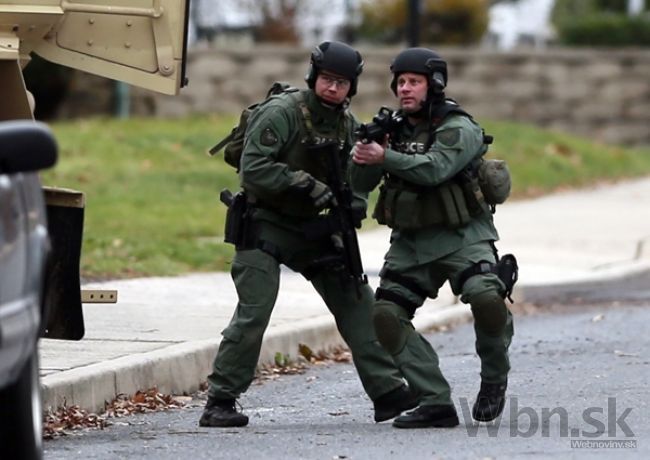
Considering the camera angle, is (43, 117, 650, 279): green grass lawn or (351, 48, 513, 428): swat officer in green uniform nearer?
(351, 48, 513, 428): swat officer in green uniform

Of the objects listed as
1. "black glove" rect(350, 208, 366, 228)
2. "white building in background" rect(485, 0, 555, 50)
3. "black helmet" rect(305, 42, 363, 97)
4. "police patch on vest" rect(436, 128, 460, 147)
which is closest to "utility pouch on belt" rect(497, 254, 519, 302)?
"police patch on vest" rect(436, 128, 460, 147)

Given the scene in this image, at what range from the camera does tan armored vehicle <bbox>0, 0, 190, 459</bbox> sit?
4879mm

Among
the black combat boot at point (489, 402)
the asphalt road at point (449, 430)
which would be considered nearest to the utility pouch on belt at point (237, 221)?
the asphalt road at point (449, 430)

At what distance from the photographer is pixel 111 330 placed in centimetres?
967

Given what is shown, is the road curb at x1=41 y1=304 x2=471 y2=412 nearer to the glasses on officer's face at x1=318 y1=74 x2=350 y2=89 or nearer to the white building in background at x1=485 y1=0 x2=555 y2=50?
the glasses on officer's face at x1=318 y1=74 x2=350 y2=89

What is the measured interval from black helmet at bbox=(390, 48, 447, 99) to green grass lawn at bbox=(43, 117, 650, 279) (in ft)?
18.5

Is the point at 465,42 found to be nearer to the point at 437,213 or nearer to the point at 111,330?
the point at 111,330

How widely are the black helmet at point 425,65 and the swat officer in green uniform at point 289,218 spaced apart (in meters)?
0.21

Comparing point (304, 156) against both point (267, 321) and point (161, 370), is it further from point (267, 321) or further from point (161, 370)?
point (161, 370)

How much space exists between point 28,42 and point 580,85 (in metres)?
19.3

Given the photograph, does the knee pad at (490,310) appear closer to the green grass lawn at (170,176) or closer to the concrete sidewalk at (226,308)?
the concrete sidewalk at (226,308)

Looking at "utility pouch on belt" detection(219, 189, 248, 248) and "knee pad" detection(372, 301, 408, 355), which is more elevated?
"utility pouch on belt" detection(219, 189, 248, 248)

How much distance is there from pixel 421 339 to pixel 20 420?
2.78m

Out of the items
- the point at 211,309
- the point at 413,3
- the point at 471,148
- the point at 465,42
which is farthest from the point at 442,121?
the point at 465,42
